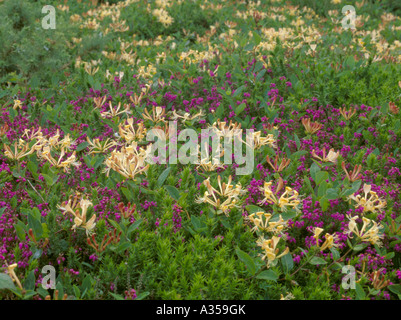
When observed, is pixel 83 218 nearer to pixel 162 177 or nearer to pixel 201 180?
pixel 162 177

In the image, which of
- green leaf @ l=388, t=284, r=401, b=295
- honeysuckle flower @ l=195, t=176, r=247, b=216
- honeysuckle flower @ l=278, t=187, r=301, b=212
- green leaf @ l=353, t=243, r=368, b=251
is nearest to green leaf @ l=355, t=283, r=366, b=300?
green leaf @ l=388, t=284, r=401, b=295

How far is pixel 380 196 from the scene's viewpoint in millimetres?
3045

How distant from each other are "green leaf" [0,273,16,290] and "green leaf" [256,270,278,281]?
1247 millimetres

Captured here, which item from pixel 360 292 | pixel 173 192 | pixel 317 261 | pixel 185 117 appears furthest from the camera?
pixel 185 117

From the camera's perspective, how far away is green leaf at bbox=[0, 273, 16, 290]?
2068 millimetres

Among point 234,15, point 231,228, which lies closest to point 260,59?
point 231,228

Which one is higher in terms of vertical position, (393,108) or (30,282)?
(393,108)

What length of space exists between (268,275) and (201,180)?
109 cm

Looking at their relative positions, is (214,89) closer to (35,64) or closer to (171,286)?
(35,64)

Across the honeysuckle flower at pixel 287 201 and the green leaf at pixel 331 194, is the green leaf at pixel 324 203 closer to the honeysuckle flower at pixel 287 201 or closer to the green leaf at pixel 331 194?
the green leaf at pixel 331 194

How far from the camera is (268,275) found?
91.4 inches

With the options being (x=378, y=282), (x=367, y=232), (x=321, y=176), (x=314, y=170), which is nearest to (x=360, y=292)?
(x=378, y=282)

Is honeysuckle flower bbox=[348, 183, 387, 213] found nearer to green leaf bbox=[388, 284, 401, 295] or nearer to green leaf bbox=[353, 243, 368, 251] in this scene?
green leaf bbox=[353, 243, 368, 251]

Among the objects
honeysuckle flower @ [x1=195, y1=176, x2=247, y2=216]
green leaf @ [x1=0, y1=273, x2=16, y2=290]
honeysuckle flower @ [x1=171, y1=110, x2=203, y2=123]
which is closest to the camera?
green leaf @ [x1=0, y1=273, x2=16, y2=290]
